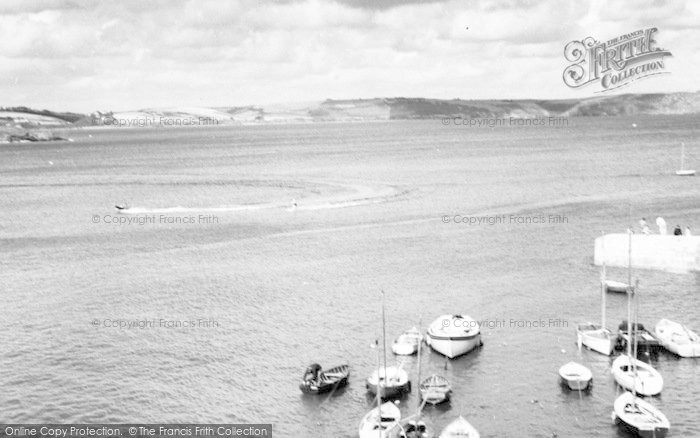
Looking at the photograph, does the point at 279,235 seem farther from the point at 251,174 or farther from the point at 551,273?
the point at 251,174

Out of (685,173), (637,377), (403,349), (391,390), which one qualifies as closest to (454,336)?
(403,349)

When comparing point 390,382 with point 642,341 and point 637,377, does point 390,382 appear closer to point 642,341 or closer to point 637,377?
point 637,377

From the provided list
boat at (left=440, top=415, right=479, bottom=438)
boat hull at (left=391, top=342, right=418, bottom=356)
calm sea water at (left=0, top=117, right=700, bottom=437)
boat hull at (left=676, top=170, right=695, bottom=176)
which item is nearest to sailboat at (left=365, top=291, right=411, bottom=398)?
calm sea water at (left=0, top=117, right=700, bottom=437)

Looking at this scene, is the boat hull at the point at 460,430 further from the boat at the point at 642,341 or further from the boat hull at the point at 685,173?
the boat hull at the point at 685,173

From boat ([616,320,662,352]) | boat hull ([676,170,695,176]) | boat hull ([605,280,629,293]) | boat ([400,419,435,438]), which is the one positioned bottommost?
boat ([400,419,435,438])

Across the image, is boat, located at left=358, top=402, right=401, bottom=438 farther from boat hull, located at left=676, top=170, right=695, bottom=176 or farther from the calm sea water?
boat hull, located at left=676, top=170, right=695, bottom=176

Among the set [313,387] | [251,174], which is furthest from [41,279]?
[251,174]

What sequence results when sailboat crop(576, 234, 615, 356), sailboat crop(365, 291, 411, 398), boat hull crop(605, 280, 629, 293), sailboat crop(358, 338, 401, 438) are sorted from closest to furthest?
1. sailboat crop(358, 338, 401, 438)
2. sailboat crop(365, 291, 411, 398)
3. sailboat crop(576, 234, 615, 356)
4. boat hull crop(605, 280, 629, 293)
